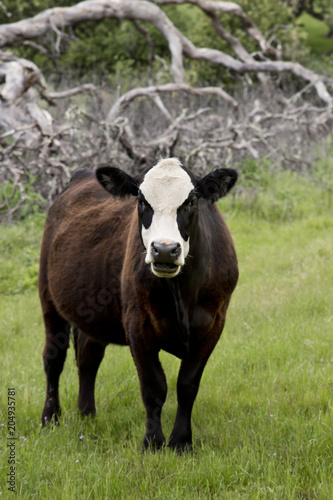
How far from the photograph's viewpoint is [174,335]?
342 cm

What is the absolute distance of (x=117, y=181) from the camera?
142 inches

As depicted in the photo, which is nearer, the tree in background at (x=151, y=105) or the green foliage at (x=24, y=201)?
the green foliage at (x=24, y=201)

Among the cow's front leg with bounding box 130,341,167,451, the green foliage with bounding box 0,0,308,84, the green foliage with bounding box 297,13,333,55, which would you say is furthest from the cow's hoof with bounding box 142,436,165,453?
the green foliage with bounding box 297,13,333,55

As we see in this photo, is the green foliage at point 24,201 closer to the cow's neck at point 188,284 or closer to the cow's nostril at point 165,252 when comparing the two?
the cow's neck at point 188,284

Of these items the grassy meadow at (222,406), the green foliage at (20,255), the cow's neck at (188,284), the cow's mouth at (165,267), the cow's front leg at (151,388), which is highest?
the cow's mouth at (165,267)

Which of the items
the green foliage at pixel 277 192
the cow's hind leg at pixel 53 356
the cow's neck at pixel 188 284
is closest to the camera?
the cow's neck at pixel 188 284

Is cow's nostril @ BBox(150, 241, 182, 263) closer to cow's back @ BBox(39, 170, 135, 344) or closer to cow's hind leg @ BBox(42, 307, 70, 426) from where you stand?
cow's back @ BBox(39, 170, 135, 344)

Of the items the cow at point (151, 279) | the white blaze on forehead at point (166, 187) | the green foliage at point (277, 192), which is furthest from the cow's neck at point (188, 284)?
the green foliage at point (277, 192)

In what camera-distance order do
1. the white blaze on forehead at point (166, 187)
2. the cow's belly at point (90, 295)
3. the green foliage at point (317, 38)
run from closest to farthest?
the white blaze on forehead at point (166, 187), the cow's belly at point (90, 295), the green foliage at point (317, 38)

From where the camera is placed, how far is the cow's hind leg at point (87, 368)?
14.5 ft

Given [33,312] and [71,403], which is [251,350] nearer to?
[71,403]

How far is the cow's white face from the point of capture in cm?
292

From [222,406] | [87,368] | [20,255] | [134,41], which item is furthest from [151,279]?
[134,41]

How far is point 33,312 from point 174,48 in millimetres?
10114
